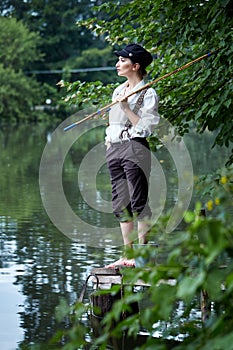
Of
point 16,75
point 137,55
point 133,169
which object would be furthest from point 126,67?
point 16,75

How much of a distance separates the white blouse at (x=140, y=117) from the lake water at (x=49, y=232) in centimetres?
113

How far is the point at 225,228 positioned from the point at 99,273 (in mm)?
4055

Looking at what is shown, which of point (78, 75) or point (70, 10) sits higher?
point (70, 10)

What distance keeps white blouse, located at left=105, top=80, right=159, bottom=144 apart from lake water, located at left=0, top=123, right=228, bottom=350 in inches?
44.6

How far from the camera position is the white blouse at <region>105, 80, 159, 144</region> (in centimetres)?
656

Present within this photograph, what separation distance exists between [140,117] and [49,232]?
538 centimetres

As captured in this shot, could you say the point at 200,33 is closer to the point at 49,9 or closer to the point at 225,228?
the point at 225,228

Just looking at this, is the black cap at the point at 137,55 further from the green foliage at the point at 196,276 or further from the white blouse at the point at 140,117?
the green foliage at the point at 196,276

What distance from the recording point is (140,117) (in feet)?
21.5

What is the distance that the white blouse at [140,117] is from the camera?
6559mm

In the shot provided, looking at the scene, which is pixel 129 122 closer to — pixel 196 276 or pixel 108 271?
pixel 108 271

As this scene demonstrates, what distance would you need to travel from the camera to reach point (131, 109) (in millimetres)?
6609

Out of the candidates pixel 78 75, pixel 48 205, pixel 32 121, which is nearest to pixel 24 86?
pixel 32 121

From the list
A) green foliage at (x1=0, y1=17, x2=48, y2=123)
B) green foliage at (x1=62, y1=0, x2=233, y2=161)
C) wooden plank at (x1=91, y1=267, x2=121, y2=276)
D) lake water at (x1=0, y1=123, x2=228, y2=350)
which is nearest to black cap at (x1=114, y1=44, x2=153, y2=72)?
green foliage at (x1=62, y1=0, x2=233, y2=161)
